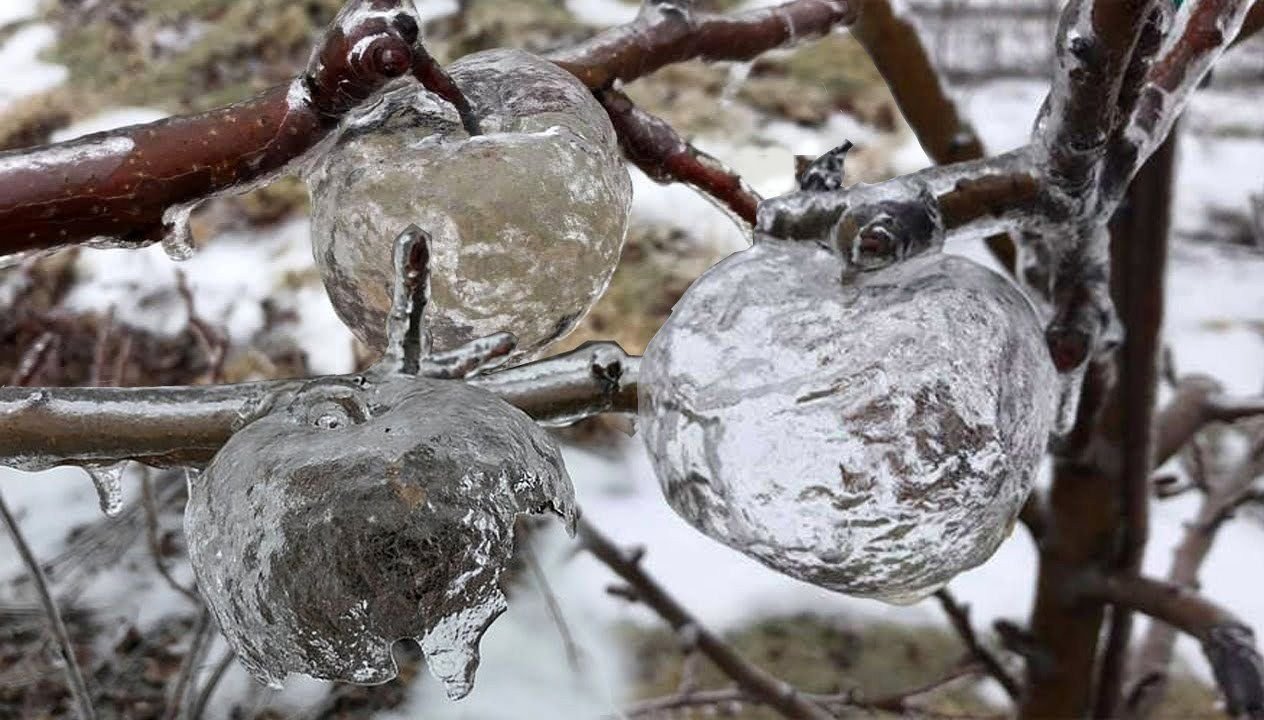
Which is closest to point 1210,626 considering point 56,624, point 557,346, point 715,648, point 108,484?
point 715,648

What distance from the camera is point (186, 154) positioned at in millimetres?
449

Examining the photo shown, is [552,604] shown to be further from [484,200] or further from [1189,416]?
[484,200]

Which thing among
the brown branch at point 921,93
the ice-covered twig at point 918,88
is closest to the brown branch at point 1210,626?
the brown branch at point 921,93

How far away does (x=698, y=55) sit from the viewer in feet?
2.41

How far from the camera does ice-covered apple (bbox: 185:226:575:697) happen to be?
0.38 metres

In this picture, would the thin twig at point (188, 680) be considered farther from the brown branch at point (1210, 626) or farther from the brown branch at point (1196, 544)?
the brown branch at point (1196, 544)

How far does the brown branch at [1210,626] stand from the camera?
772 millimetres

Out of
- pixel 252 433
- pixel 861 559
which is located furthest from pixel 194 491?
pixel 861 559

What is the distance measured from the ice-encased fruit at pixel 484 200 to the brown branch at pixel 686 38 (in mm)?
136

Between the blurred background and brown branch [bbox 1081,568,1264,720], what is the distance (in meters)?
0.55

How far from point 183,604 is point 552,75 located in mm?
1629

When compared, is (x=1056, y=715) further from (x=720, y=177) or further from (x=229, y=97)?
(x=229, y=97)

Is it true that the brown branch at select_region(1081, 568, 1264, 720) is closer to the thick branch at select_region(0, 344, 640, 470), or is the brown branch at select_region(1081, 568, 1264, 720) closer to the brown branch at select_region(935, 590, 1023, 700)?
the brown branch at select_region(935, 590, 1023, 700)

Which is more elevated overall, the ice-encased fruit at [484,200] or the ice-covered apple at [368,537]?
the ice-encased fruit at [484,200]
